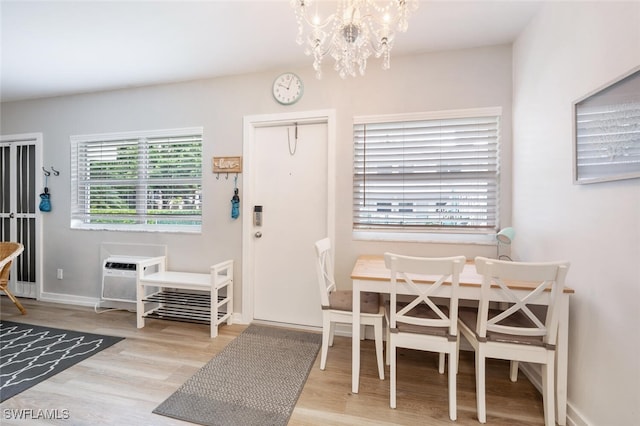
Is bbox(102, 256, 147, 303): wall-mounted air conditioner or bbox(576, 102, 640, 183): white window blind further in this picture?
bbox(102, 256, 147, 303): wall-mounted air conditioner

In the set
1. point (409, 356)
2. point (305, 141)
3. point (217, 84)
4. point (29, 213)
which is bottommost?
point (409, 356)

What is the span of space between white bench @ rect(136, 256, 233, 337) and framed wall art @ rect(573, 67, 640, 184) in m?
2.70

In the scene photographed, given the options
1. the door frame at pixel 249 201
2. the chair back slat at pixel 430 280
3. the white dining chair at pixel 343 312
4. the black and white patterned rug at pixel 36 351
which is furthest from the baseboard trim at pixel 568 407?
the black and white patterned rug at pixel 36 351

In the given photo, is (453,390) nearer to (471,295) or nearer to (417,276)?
(471,295)

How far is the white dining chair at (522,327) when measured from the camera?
1362 mm

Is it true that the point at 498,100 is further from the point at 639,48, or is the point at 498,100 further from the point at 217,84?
the point at 217,84

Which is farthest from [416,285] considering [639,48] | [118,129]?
[118,129]

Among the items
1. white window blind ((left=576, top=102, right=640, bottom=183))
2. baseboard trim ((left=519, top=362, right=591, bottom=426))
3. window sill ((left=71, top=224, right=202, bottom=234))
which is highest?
white window blind ((left=576, top=102, right=640, bottom=183))

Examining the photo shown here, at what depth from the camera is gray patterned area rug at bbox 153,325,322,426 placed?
1526mm

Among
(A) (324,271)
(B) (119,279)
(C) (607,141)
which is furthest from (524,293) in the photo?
(B) (119,279)

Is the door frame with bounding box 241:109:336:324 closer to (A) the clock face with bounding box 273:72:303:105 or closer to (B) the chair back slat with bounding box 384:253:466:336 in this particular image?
(A) the clock face with bounding box 273:72:303:105

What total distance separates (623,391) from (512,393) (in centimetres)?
65

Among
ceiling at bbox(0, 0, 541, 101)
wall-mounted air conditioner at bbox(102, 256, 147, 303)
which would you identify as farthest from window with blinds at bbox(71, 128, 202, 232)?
ceiling at bbox(0, 0, 541, 101)

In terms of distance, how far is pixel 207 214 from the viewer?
282cm
